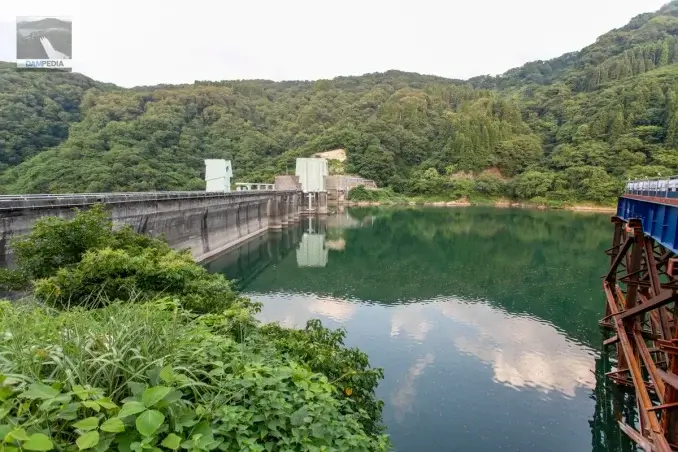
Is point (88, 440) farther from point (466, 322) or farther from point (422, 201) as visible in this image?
point (422, 201)

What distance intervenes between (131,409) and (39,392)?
0.68m

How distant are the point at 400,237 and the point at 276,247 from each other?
1415 cm

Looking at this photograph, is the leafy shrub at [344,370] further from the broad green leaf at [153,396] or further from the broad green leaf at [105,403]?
the broad green leaf at [105,403]

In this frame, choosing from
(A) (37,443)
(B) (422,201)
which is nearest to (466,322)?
(A) (37,443)

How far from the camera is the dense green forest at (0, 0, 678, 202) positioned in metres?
62.1

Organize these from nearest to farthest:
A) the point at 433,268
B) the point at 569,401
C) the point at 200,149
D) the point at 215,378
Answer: the point at 215,378 < the point at 569,401 < the point at 433,268 < the point at 200,149

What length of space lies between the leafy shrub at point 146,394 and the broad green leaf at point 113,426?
12 mm

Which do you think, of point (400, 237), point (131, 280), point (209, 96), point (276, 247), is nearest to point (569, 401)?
point (131, 280)

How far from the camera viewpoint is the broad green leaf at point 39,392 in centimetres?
282

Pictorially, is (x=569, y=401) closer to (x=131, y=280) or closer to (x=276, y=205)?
(x=131, y=280)

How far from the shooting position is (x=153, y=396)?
299 cm

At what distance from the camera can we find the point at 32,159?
5803 centimetres
